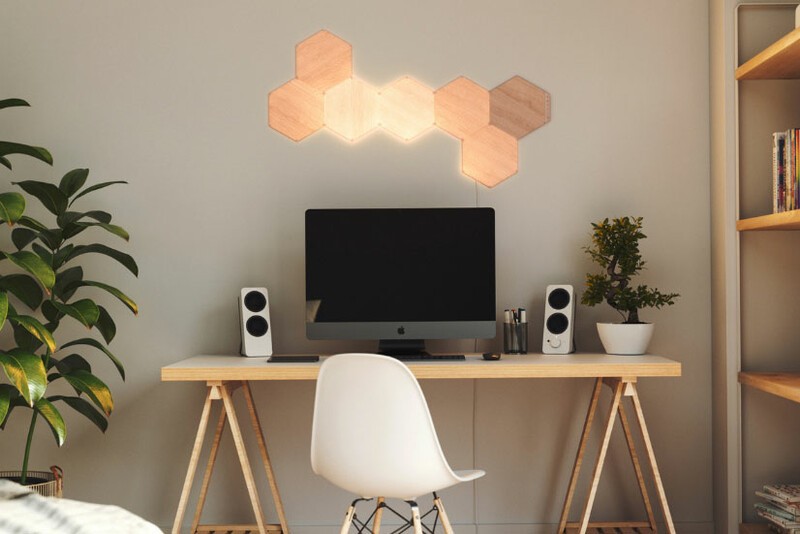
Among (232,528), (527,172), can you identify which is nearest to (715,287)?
(527,172)

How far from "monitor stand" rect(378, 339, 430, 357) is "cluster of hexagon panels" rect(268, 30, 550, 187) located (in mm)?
694

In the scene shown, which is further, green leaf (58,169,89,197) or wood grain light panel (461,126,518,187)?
wood grain light panel (461,126,518,187)

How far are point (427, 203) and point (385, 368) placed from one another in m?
1.15

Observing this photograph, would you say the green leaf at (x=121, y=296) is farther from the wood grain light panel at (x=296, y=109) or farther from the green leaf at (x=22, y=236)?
the wood grain light panel at (x=296, y=109)

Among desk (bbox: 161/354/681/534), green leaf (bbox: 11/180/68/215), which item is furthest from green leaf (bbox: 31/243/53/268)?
desk (bbox: 161/354/681/534)

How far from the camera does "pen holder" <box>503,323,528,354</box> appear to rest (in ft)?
10.0

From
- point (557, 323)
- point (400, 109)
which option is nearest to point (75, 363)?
point (400, 109)

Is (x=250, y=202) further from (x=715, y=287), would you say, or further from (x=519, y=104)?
(x=715, y=287)

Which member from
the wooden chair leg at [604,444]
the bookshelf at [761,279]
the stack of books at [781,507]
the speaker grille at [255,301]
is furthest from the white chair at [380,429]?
the bookshelf at [761,279]

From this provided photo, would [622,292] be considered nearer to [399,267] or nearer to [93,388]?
[399,267]

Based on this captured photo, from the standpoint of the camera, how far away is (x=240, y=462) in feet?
9.87

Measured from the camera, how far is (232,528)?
3080 mm

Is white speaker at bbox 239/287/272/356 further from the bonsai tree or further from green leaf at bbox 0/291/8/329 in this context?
the bonsai tree

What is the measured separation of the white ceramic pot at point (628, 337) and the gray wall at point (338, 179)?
0.24 metres
